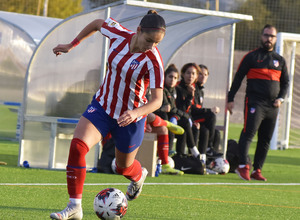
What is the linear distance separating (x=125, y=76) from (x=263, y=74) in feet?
15.7

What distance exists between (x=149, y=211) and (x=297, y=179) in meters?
5.35

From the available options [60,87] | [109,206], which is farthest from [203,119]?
[109,206]

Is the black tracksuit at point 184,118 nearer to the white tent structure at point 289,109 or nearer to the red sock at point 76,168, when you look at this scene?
the red sock at point 76,168

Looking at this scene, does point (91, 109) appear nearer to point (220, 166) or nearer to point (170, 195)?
point (170, 195)

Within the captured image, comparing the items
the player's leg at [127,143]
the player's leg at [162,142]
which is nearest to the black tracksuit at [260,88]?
the player's leg at [162,142]

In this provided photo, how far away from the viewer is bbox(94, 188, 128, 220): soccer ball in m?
5.73

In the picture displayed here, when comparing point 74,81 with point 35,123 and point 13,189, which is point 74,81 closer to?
point 35,123

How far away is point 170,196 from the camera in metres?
7.83

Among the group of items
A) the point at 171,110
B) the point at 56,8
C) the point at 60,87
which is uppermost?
the point at 56,8

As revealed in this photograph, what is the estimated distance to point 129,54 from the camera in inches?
230

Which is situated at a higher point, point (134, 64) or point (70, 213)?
point (134, 64)

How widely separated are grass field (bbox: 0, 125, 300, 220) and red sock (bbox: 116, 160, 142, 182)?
1.02 ft

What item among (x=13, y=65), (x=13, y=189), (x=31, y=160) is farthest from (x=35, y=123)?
(x=13, y=65)

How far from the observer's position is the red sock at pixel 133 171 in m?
6.40
